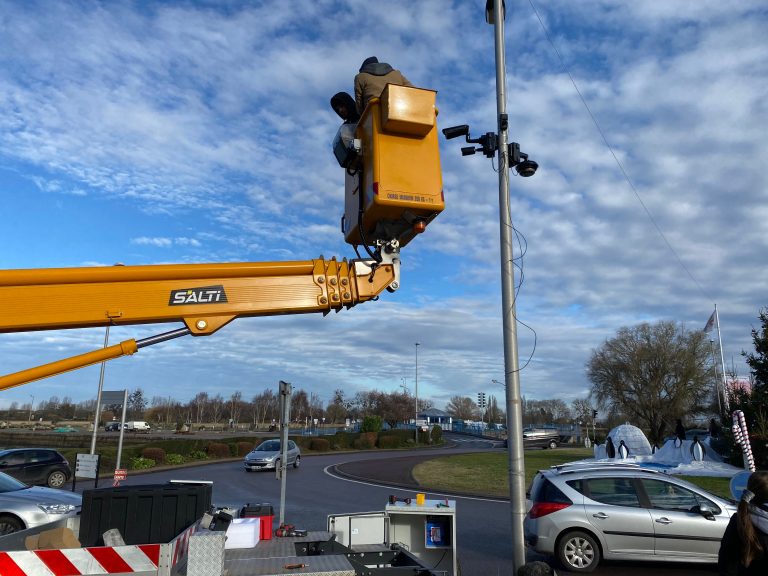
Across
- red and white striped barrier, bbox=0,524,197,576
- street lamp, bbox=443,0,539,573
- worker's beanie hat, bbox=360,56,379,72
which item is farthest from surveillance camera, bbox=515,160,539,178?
red and white striped barrier, bbox=0,524,197,576

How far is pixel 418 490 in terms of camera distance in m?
19.5

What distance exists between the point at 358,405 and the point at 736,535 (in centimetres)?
9130

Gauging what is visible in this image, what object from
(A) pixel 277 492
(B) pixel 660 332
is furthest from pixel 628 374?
(A) pixel 277 492

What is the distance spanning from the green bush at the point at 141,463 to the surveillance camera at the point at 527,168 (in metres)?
25.7

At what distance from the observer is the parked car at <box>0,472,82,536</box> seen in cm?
948

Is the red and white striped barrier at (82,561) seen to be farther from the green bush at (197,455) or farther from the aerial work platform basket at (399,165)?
the green bush at (197,455)

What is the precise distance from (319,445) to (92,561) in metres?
40.1

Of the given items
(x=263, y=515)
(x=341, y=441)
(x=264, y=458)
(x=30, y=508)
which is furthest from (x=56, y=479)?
(x=341, y=441)

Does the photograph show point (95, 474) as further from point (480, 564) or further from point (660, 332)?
point (660, 332)

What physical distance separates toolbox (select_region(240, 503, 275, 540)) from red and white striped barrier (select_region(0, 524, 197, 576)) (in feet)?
4.40

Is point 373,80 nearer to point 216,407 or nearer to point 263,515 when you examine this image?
point 263,515

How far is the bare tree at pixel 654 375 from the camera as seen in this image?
156ft

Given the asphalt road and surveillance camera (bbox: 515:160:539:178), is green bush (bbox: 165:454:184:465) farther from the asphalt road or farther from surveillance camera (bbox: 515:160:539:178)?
surveillance camera (bbox: 515:160:539:178)

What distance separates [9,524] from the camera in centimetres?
956
